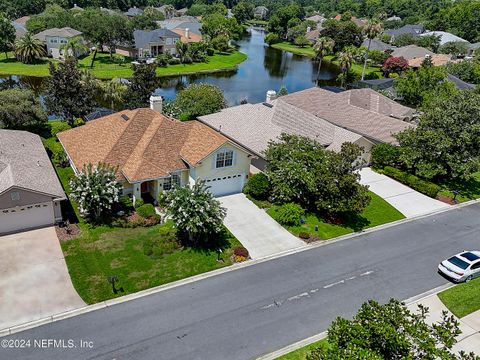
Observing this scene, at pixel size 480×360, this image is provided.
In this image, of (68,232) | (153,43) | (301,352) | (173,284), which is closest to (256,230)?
(173,284)

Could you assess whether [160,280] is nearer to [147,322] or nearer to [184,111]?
[147,322]

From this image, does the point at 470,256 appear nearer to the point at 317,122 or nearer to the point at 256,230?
the point at 256,230

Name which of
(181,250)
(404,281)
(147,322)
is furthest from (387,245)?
(147,322)

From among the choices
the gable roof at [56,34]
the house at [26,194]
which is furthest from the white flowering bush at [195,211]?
the gable roof at [56,34]

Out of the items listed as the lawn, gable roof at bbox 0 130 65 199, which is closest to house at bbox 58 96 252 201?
gable roof at bbox 0 130 65 199

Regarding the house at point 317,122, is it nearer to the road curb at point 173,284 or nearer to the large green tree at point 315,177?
the large green tree at point 315,177

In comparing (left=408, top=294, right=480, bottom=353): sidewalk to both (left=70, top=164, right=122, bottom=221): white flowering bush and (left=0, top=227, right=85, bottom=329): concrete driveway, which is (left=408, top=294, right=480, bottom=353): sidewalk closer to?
(left=0, top=227, right=85, bottom=329): concrete driveway
